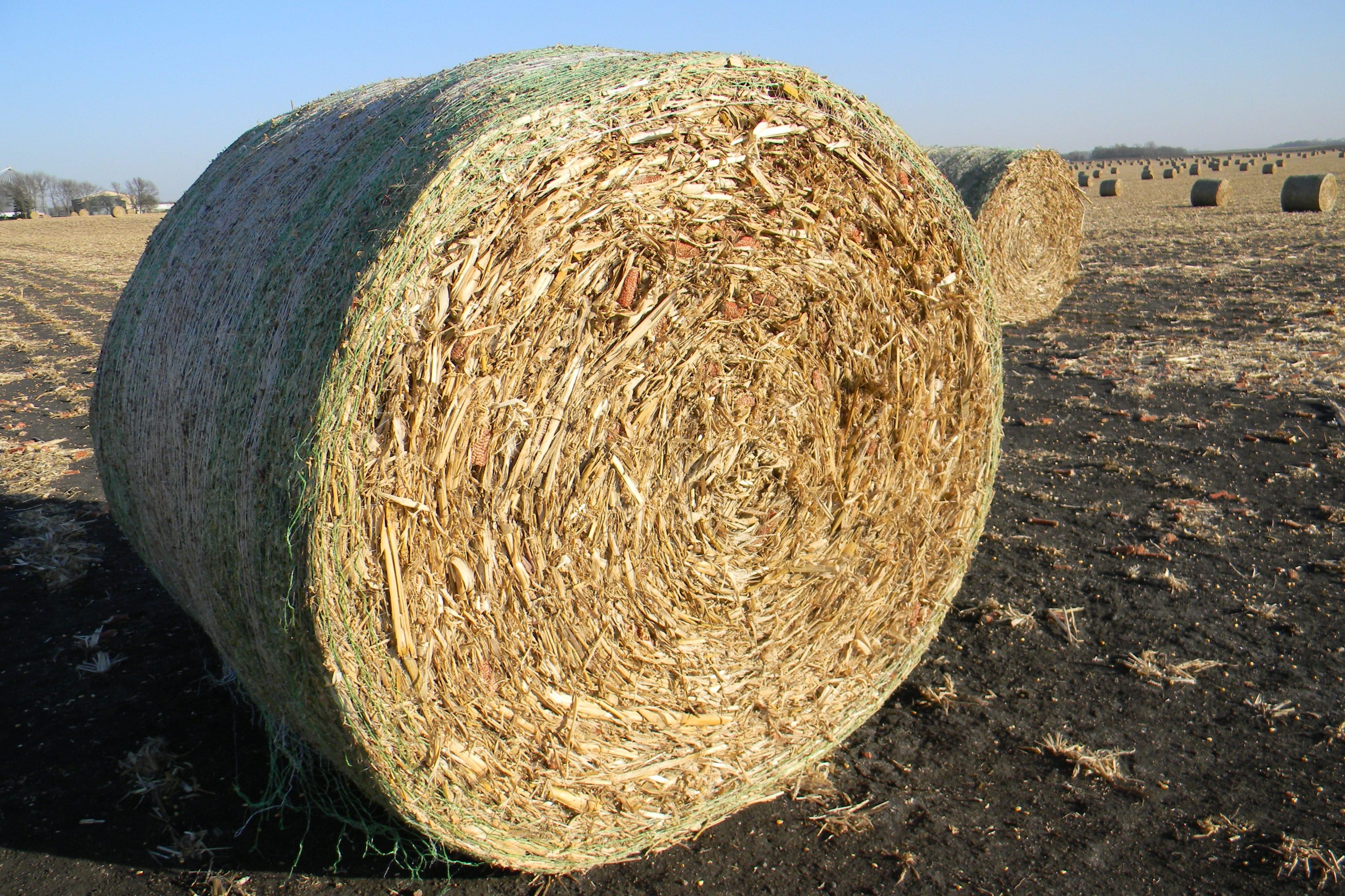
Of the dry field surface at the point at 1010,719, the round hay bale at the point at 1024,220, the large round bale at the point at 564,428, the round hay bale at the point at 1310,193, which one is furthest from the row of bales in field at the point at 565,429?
the round hay bale at the point at 1310,193

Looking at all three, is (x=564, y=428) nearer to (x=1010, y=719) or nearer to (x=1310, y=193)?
(x=1010, y=719)

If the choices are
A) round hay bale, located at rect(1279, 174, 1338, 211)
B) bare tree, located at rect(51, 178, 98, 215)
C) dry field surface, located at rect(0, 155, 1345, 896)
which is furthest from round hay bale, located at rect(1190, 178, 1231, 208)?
bare tree, located at rect(51, 178, 98, 215)

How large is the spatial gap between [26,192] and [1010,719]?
283 feet

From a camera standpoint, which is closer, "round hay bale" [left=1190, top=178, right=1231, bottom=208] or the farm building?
"round hay bale" [left=1190, top=178, right=1231, bottom=208]

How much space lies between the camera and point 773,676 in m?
3.50

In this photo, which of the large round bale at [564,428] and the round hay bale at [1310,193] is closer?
the large round bale at [564,428]

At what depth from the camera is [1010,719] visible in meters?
3.76

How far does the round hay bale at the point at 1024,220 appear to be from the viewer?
12297 millimetres

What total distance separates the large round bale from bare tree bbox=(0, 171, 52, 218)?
71.1 meters

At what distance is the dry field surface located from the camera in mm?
2967

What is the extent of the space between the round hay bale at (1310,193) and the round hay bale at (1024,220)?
43.8 ft

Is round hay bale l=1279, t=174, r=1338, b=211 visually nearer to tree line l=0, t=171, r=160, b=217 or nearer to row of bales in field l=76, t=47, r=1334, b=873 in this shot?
row of bales in field l=76, t=47, r=1334, b=873

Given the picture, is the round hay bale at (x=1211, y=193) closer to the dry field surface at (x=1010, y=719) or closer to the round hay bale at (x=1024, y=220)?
the round hay bale at (x=1024, y=220)

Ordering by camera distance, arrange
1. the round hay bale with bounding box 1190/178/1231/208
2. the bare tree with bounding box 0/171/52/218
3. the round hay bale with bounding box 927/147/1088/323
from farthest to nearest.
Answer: the bare tree with bounding box 0/171/52/218 → the round hay bale with bounding box 1190/178/1231/208 → the round hay bale with bounding box 927/147/1088/323
